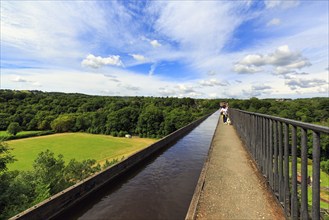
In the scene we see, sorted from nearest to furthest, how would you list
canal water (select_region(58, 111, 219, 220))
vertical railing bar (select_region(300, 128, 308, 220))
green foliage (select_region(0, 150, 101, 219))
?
vertical railing bar (select_region(300, 128, 308, 220)) → canal water (select_region(58, 111, 219, 220)) → green foliage (select_region(0, 150, 101, 219))

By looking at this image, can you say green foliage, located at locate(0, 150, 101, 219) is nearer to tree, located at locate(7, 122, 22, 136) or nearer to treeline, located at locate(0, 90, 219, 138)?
treeline, located at locate(0, 90, 219, 138)

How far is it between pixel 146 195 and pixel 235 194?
6.89 ft

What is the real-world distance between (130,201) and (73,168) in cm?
1648

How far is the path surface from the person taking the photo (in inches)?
136

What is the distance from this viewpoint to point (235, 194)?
4.22 meters

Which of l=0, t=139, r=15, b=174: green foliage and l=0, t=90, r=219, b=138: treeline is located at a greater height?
l=0, t=139, r=15, b=174: green foliage

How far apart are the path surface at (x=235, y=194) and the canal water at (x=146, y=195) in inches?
26.8

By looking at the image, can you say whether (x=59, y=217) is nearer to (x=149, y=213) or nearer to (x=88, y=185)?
(x=88, y=185)

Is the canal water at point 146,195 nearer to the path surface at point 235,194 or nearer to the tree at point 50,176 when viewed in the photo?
the path surface at point 235,194

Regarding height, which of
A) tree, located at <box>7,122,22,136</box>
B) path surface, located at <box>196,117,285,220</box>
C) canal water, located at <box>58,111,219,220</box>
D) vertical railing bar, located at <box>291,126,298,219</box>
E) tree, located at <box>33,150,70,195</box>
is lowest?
tree, located at <box>7,122,22,136</box>

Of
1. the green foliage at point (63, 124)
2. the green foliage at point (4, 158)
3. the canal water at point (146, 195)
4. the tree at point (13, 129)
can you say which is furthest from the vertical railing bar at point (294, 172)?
the tree at point (13, 129)

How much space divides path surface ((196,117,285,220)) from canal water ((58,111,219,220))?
0.68 m

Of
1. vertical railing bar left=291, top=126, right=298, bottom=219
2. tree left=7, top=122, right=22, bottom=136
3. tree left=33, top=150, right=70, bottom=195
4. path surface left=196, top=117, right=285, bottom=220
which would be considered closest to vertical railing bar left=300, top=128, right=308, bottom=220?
vertical railing bar left=291, top=126, right=298, bottom=219

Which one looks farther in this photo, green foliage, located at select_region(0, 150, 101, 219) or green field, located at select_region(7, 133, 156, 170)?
green field, located at select_region(7, 133, 156, 170)
